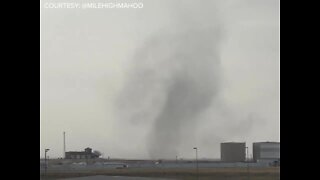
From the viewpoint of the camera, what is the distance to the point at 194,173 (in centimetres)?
1007

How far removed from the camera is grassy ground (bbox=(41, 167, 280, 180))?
844 cm

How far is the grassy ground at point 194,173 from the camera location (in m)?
8.44

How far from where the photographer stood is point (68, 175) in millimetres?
8953
